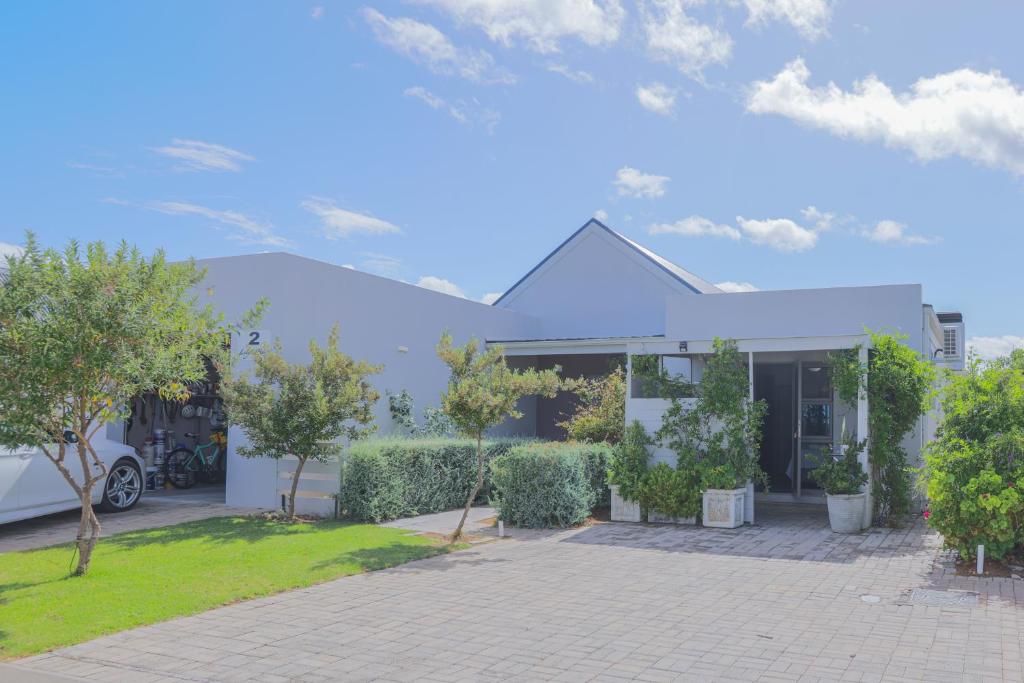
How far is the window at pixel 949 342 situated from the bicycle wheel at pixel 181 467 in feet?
56.3

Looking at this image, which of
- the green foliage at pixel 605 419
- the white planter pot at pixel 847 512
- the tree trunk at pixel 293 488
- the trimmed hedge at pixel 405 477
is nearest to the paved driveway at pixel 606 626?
the white planter pot at pixel 847 512

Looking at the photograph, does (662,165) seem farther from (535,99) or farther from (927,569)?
(927,569)

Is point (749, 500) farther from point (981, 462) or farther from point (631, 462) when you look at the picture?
point (981, 462)

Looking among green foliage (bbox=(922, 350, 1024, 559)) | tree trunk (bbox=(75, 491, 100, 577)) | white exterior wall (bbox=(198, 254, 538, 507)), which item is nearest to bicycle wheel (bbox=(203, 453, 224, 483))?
white exterior wall (bbox=(198, 254, 538, 507))

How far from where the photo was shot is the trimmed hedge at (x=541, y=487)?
1145cm

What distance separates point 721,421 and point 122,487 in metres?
8.92

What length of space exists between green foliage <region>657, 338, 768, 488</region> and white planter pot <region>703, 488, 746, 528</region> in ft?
0.47

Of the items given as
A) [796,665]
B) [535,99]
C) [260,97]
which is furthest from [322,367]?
[796,665]

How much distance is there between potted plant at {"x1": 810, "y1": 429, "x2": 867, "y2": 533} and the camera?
35.7ft

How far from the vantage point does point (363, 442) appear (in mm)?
12047

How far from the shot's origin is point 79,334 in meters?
6.89

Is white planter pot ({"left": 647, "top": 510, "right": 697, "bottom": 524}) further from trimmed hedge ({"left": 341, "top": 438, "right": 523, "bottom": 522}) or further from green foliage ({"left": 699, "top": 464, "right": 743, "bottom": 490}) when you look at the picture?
trimmed hedge ({"left": 341, "top": 438, "right": 523, "bottom": 522})

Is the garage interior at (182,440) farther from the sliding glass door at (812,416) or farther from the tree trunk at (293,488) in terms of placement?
the sliding glass door at (812,416)

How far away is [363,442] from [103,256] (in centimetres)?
551
